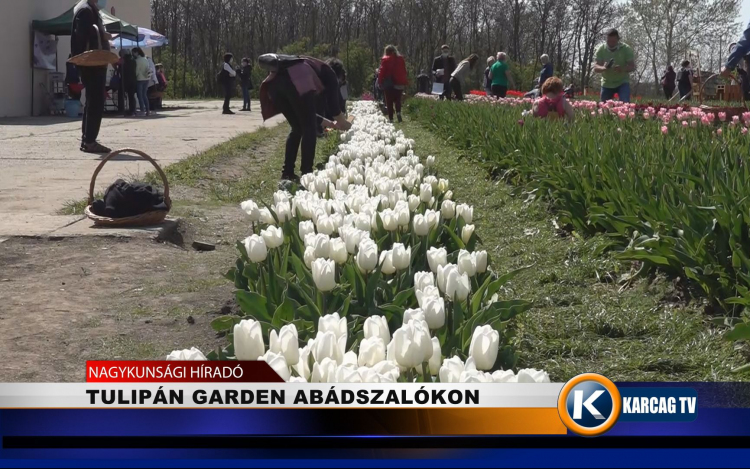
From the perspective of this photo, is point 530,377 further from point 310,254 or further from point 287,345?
point 310,254

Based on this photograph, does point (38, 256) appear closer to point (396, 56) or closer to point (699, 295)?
point (699, 295)

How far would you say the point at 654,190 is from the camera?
4398 mm

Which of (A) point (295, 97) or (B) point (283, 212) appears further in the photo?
(A) point (295, 97)

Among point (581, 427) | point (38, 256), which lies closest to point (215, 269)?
point (38, 256)

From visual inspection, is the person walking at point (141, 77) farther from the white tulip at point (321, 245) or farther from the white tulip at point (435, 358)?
the white tulip at point (435, 358)

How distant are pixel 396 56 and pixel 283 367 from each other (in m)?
16.4

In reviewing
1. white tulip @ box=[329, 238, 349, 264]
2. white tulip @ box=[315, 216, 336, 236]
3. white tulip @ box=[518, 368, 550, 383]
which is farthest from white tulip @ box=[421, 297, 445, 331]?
white tulip @ box=[315, 216, 336, 236]

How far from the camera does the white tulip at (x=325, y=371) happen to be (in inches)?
60.5

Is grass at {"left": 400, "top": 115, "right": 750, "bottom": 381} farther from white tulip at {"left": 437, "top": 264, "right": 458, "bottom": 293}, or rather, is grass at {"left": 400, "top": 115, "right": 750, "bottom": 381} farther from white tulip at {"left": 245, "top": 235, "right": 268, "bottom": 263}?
white tulip at {"left": 245, "top": 235, "right": 268, "bottom": 263}

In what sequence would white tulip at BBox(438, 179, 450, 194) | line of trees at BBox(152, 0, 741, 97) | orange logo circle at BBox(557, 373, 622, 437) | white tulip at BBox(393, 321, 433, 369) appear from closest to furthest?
orange logo circle at BBox(557, 373, 622, 437)
white tulip at BBox(393, 321, 433, 369)
white tulip at BBox(438, 179, 450, 194)
line of trees at BBox(152, 0, 741, 97)

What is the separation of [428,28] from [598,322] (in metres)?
43.6

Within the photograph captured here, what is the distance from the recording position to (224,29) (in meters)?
50.3

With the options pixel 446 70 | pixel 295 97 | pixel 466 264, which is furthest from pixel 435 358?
pixel 446 70

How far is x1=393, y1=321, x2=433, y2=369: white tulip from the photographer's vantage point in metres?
1.65
